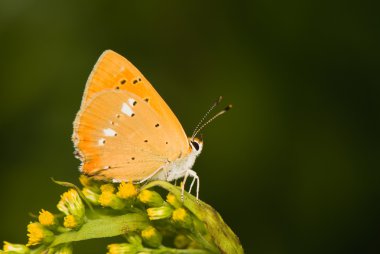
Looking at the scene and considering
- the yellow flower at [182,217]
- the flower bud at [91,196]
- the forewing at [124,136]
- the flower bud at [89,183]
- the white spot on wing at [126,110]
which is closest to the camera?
the yellow flower at [182,217]

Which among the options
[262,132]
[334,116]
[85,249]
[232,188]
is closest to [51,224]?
[85,249]

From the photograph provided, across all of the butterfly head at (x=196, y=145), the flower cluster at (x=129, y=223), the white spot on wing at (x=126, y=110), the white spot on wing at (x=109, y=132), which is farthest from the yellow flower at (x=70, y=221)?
the butterfly head at (x=196, y=145)

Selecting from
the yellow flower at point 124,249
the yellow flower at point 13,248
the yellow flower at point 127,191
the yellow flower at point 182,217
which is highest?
the yellow flower at point 182,217

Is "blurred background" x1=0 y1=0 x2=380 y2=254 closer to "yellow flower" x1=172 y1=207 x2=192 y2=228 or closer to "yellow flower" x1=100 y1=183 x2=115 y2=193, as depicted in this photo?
"yellow flower" x1=100 y1=183 x2=115 y2=193

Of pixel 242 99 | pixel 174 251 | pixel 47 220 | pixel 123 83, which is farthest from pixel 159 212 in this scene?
pixel 242 99

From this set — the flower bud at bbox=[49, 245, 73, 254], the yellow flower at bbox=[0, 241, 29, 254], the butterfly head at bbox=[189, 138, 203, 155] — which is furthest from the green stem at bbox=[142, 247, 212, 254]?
the butterfly head at bbox=[189, 138, 203, 155]

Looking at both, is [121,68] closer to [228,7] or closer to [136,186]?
[136,186]

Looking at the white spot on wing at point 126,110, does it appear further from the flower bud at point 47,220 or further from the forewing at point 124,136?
the flower bud at point 47,220

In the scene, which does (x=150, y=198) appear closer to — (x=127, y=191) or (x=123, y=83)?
(x=127, y=191)
